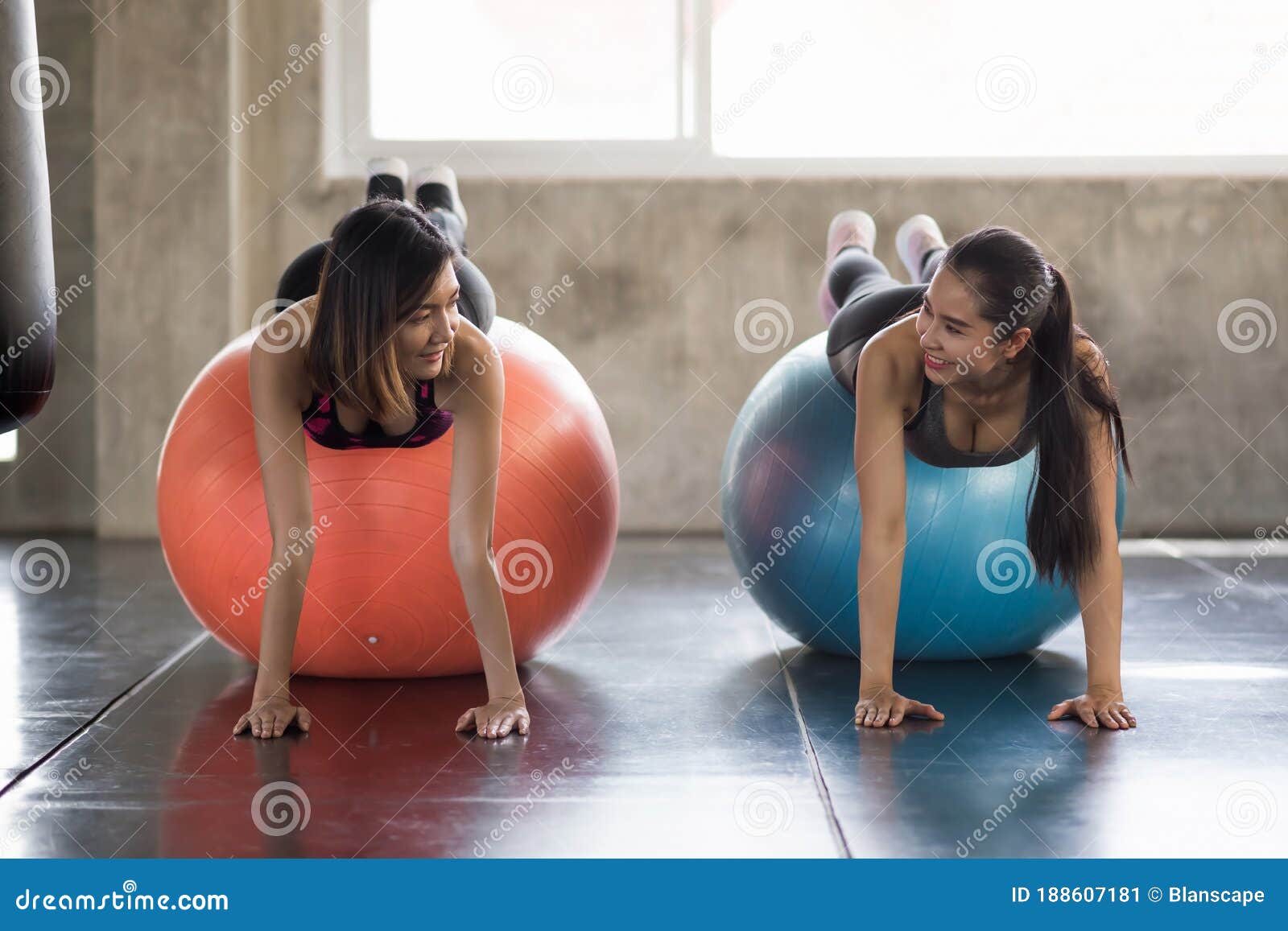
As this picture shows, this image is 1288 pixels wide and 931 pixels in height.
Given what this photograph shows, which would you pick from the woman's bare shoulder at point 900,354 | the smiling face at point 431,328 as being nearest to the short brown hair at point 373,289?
the smiling face at point 431,328

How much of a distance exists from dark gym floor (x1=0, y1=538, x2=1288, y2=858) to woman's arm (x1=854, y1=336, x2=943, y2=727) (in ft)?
0.22

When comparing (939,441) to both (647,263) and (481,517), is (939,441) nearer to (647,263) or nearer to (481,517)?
(481,517)

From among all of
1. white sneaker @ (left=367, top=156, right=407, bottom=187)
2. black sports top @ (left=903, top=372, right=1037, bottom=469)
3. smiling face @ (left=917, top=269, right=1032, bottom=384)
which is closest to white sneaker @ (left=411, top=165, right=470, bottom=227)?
white sneaker @ (left=367, top=156, right=407, bottom=187)

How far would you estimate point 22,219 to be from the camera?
4.15 feet

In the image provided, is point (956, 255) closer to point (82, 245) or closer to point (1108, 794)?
point (1108, 794)

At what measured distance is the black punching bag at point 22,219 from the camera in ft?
4.07

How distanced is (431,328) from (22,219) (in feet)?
3.12

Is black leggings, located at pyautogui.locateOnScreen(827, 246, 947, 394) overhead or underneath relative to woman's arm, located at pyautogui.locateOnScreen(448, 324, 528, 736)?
overhead

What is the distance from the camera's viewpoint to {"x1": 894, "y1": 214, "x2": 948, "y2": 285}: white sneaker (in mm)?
3644

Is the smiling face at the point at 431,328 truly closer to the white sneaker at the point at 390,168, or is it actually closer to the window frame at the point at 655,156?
the white sneaker at the point at 390,168

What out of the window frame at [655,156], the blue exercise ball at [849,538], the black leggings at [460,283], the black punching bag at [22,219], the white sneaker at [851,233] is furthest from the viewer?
the window frame at [655,156]

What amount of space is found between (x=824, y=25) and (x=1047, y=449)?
341 cm

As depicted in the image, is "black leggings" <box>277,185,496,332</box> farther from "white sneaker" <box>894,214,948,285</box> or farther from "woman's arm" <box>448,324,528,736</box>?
"white sneaker" <box>894,214,948,285</box>

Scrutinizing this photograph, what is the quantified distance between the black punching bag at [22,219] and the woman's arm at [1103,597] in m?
1.72
